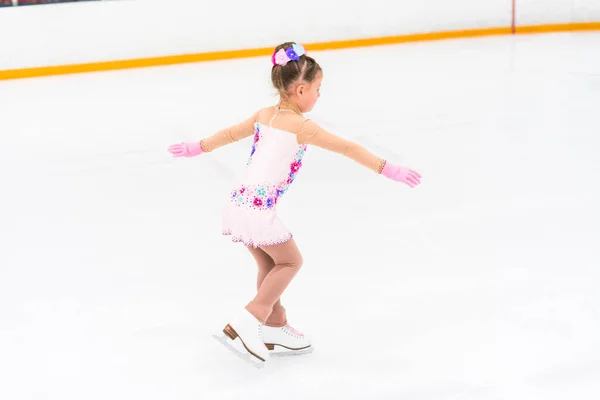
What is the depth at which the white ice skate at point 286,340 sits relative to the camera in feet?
7.76

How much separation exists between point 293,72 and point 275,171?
278mm

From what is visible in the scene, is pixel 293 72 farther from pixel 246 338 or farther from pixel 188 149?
pixel 246 338

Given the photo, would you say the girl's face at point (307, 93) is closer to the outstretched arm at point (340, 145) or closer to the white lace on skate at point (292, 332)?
the outstretched arm at point (340, 145)

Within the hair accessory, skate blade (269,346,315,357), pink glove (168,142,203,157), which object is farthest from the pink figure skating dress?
skate blade (269,346,315,357)

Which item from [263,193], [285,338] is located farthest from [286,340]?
[263,193]

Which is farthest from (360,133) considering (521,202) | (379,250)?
(379,250)

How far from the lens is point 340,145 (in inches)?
79.7

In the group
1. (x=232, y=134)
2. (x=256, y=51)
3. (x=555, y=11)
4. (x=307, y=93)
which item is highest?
(x=555, y=11)

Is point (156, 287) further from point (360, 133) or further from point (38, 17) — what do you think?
point (38, 17)

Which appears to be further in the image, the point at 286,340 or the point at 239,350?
the point at 286,340

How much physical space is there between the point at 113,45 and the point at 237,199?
6.54m

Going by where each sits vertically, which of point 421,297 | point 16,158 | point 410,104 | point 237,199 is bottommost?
point 16,158

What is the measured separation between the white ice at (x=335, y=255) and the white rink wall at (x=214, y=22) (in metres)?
1.92

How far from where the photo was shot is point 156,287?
2949 millimetres
